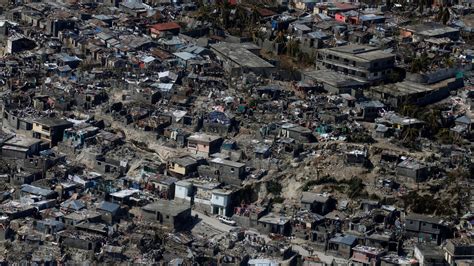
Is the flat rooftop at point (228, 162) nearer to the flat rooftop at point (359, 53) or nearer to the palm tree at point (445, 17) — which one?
the flat rooftop at point (359, 53)

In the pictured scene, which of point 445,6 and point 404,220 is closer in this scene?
point 404,220

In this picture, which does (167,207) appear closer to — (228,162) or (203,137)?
(228,162)

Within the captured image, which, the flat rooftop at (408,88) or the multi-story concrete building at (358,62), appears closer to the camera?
the flat rooftop at (408,88)

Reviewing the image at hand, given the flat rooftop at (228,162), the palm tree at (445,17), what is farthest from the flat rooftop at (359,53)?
the flat rooftop at (228,162)

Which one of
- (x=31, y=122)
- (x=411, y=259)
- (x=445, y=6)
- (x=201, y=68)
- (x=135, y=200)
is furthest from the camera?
(x=445, y=6)

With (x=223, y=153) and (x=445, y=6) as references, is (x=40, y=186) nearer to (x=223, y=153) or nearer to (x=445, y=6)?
(x=223, y=153)

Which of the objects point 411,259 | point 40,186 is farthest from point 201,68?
point 411,259

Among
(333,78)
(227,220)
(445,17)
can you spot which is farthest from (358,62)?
(227,220)

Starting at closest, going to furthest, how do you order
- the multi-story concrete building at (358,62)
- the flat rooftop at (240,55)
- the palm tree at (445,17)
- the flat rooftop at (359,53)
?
the multi-story concrete building at (358,62)
the flat rooftop at (359,53)
the flat rooftop at (240,55)
the palm tree at (445,17)

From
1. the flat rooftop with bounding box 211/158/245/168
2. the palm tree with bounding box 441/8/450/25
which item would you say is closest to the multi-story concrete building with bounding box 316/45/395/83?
the palm tree with bounding box 441/8/450/25
